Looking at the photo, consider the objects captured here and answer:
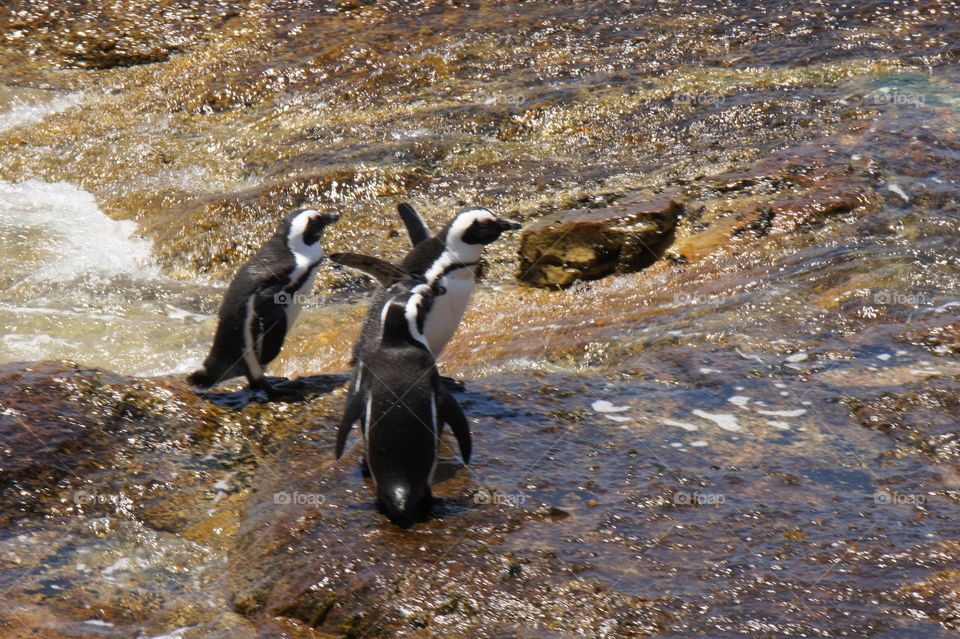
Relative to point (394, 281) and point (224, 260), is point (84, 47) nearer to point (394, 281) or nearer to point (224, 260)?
point (224, 260)

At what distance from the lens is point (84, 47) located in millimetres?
12375

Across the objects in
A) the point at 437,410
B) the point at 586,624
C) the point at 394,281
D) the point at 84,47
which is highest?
the point at 84,47

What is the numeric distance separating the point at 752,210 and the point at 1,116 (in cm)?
813

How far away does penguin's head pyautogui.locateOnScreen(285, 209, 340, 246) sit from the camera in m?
5.85

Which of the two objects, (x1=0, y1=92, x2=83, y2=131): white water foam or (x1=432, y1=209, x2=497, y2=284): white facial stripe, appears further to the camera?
(x1=0, y1=92, x2=83, y2=131): white water foam

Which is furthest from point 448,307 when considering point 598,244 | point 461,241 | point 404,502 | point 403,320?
point 598,244

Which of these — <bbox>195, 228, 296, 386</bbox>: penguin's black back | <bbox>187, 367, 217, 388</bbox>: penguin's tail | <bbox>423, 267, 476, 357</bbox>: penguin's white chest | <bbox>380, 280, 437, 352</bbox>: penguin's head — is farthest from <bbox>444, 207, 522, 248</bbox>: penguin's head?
<bbox>380, 280, 437, 352</bbox>: penguin's head

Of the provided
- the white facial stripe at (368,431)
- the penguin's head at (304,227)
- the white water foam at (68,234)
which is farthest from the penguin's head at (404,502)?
the white water foam at (68,234)

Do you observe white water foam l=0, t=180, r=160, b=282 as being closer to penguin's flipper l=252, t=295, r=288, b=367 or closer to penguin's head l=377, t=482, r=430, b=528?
penguin's flipper l=252, t=295, r=288, b=367

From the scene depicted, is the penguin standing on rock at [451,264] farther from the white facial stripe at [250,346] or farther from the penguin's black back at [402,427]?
the penguin's black back at [402,427]

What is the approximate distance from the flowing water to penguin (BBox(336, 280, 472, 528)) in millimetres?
139

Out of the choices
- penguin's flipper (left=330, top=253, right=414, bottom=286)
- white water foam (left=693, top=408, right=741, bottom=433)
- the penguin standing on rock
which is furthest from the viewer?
the penguin standing on rock

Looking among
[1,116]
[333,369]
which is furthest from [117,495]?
[1,116]

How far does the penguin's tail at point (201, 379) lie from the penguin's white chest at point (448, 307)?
1112 mm
